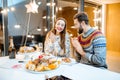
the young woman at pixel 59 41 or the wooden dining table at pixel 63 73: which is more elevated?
the young woman at pixel 59 41

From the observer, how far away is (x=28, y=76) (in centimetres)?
130

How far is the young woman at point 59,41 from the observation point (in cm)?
234

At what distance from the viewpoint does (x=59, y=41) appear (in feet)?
7.92

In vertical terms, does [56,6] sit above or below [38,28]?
above

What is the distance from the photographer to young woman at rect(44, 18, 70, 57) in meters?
2.34

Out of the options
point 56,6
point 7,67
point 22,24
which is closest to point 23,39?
point 22,24

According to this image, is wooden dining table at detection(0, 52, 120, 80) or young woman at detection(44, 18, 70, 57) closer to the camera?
wooden dining table at detection(0, 52, 120, 80)

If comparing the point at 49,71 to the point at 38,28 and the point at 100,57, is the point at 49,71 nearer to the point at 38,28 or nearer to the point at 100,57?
the point at 100,57

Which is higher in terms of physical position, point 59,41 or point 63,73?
point 59,41

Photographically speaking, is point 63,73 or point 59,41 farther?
point 59,41

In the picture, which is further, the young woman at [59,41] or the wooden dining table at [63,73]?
the young woman at [59,41]

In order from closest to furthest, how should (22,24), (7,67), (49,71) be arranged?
(49,71), (7,67), (22,24)

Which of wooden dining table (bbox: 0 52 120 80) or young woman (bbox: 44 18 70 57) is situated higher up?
young woman (bbox: 44 18 70 57)

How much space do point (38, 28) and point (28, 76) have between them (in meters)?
2.29
